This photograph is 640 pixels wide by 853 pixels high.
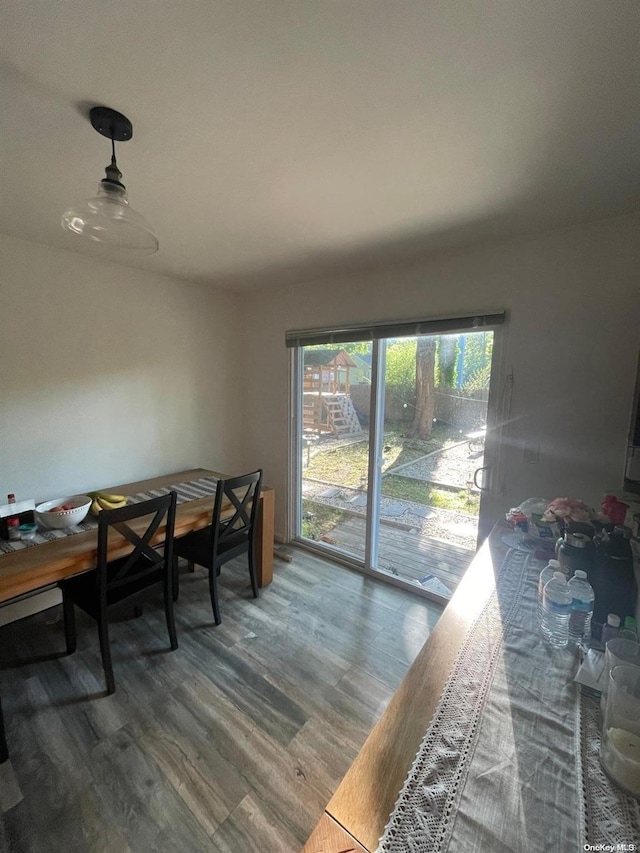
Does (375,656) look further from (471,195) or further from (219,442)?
(471,195)

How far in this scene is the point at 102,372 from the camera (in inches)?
92.7

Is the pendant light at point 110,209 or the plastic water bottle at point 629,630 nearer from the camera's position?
the plastic water bottle at point 629,630

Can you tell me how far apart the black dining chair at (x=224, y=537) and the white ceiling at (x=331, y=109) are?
4.99 ft

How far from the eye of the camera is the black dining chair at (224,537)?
2029mm

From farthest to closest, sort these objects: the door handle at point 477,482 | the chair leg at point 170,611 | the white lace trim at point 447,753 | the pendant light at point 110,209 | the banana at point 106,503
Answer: the door handle at point 477,482 < the banana at point 106,503 < the chair leg at point 170,611 < the pendant light at point 110,209 < the white lace trim at point 447,753

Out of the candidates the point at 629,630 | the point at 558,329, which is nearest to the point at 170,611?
the point at 629,630

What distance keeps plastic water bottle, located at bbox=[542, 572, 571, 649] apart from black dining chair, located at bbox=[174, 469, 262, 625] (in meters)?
1.59

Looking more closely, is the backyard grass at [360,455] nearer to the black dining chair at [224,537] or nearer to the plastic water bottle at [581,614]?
the black dining chair at [224,537]

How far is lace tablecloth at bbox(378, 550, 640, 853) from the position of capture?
1.83 feet

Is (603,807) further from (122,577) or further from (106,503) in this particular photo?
(106,503)

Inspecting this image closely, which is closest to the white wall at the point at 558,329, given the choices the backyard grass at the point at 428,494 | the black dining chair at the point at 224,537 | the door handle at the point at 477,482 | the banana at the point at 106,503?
the door handle at the point at 477,482

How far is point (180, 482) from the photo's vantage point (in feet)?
8.48

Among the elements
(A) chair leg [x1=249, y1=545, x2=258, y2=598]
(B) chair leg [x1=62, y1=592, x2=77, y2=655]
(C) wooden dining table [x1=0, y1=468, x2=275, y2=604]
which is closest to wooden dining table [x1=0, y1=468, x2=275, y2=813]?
(C) wooden dining table [x1=0, y1=468, x2=275, y2=604]

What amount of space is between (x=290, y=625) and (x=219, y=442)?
1748 millimetres
